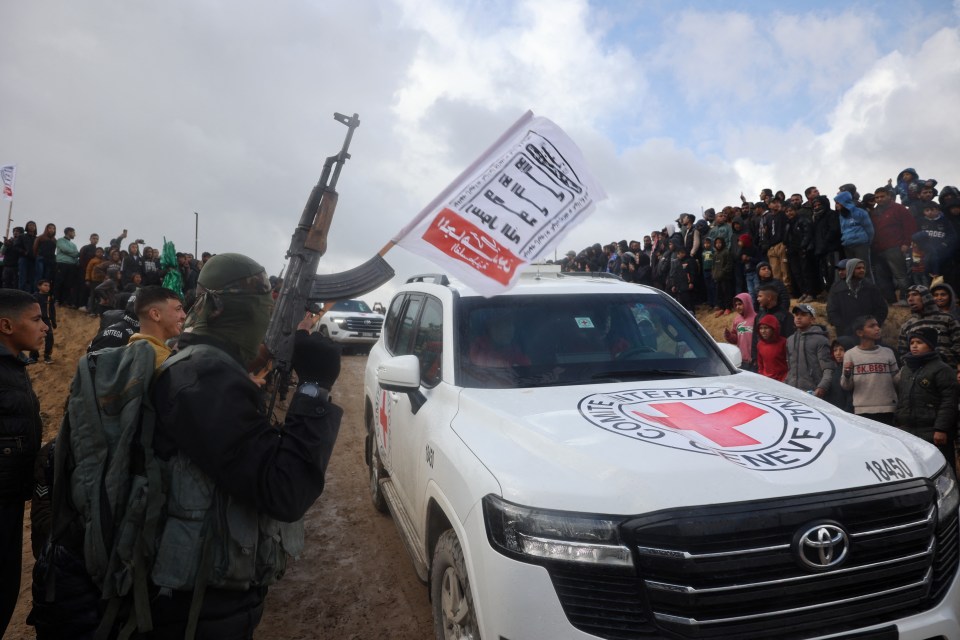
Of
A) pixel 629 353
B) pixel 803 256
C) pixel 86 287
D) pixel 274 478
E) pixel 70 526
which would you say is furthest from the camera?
pixel 86 287

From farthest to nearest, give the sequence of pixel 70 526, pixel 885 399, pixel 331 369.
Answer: pixel 885 399
pixel 331 369
pixel 70 526

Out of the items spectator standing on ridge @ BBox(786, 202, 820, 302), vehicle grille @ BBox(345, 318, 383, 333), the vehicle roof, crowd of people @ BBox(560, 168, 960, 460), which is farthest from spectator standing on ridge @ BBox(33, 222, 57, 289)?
spectator standing on ridge @ BBox(786, 202, 820, 302)

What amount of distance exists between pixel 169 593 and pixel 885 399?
Result: 602 centimetres

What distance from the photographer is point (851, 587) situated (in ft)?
6.44

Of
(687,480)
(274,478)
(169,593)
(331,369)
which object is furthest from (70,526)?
(687,480)

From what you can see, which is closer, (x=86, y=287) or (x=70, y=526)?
(x=70, y=526)

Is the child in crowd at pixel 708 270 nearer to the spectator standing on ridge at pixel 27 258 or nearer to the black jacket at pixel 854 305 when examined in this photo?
the black jacket at pixel 854 305

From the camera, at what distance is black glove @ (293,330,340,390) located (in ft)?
6.22

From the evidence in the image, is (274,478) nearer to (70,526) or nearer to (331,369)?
(331,369)

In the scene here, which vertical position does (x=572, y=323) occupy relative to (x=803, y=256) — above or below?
below

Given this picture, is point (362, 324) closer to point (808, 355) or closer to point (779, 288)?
point (779, 288)

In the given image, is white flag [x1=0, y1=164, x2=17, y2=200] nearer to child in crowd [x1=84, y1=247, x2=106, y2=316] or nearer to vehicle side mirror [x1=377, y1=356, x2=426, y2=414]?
child in crowd [x1=84, y1=247, x2=106, y2=316]

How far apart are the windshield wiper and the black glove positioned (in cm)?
155

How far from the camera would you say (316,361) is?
191cm
